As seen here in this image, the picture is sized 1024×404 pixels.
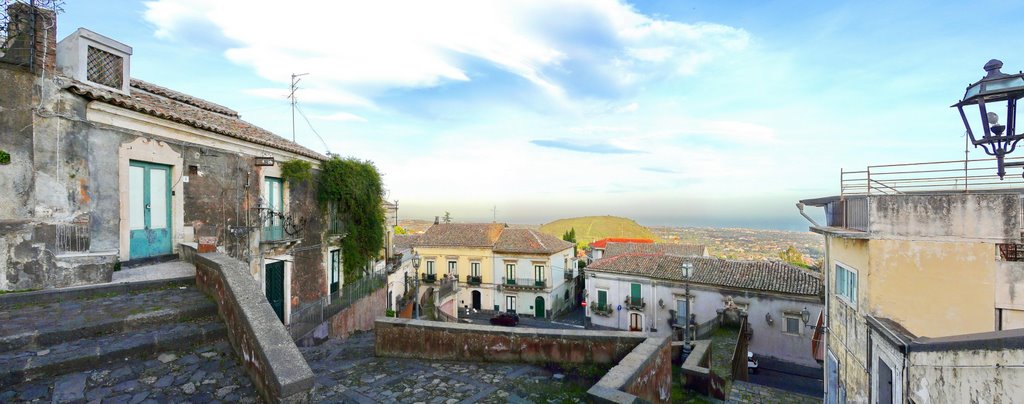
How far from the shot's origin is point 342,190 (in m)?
14.2

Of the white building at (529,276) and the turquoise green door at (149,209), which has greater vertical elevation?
the turquoise green door at (149,209)

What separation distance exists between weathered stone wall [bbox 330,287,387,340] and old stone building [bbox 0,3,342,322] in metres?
2.71

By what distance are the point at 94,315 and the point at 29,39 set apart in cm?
444


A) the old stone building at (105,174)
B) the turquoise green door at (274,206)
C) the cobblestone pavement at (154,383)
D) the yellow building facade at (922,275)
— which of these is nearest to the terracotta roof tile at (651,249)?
the yellow building facade at (922,275)

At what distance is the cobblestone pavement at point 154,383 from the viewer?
381 cm

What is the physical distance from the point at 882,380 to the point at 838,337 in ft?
A: 10.6

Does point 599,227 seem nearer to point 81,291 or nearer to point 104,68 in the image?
point 104,68

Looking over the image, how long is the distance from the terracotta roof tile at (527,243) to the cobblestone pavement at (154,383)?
3189 centimetres

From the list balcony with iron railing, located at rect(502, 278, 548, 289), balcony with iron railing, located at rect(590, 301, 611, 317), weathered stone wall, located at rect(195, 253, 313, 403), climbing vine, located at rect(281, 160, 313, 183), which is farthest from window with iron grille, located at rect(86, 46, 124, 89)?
balcony with iron railing, located at rect(502, 278, 548, 289)

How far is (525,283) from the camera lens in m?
36.2

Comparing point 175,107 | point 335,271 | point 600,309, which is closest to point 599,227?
point 600,309

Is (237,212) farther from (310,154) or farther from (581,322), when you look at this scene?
(581,322)

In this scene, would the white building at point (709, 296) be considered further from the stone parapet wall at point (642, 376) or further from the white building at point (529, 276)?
the stone parapet wall at point (642, 376)

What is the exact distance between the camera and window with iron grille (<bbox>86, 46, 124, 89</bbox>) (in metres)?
7.55
